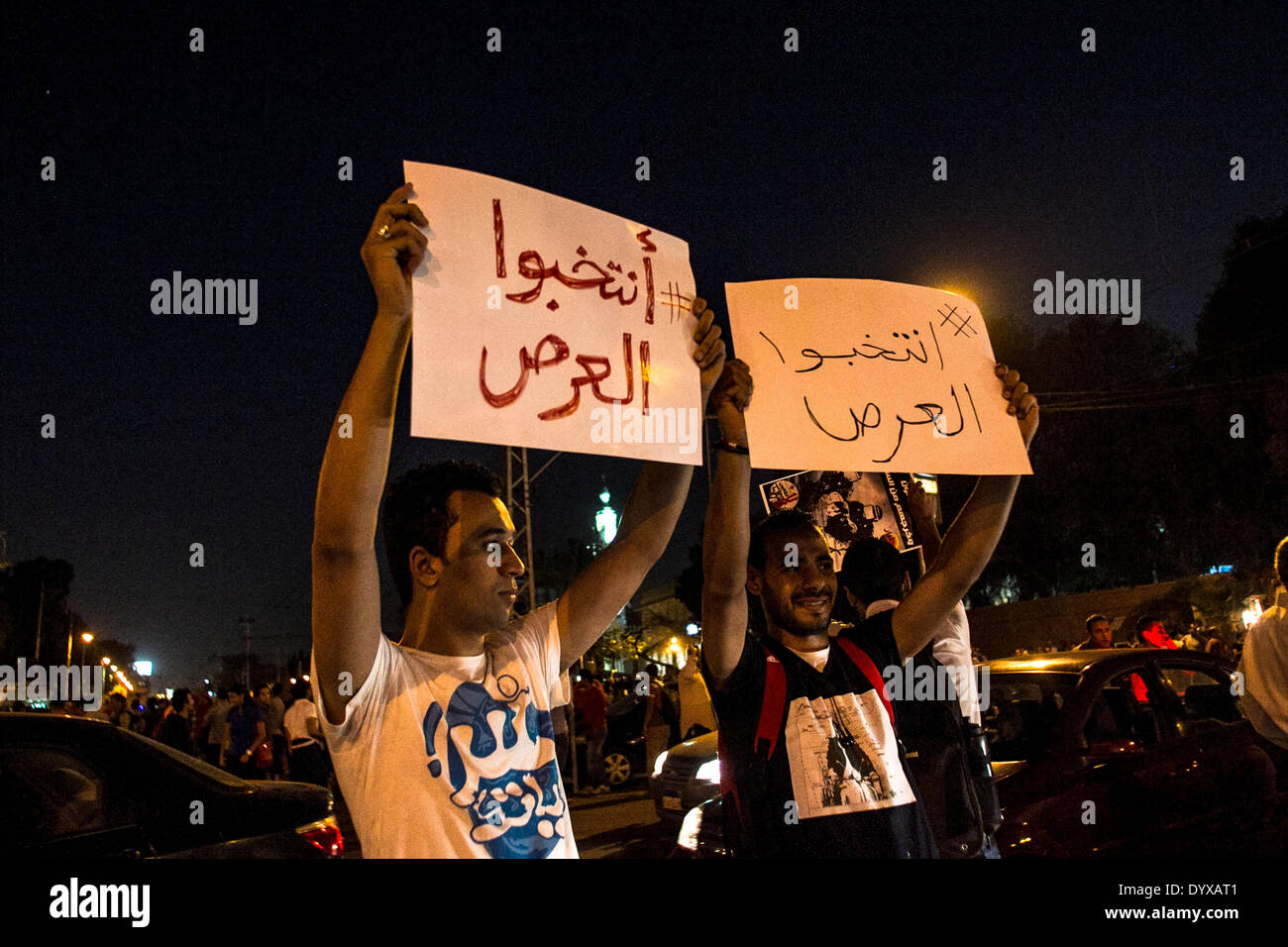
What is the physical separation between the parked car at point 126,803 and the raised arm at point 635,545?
205 cm

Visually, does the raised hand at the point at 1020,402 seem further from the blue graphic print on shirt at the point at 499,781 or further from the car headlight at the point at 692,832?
the car headlight at the point at 692,832

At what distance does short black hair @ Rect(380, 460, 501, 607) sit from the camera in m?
2.04

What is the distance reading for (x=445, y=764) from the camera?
5.83 ft

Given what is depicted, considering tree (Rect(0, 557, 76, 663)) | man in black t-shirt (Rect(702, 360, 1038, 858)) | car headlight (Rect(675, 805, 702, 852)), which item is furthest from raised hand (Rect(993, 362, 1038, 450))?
tree (Rect(0, 557, 76, 663))

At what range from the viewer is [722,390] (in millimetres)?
2451

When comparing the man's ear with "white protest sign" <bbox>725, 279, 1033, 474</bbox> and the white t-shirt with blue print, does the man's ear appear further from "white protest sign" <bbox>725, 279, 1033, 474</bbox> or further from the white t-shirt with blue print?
"white protest sign" <bbox>725, 279, 1033, 474</bbox>

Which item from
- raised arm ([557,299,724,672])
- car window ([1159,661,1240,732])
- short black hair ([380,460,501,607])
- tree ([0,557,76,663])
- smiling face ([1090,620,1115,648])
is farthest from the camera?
tree ([0,557,76,663])

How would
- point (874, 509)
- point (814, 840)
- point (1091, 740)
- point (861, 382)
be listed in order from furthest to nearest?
point (874, 509), point (1091, 740), point (861, 382), point (814, 840)

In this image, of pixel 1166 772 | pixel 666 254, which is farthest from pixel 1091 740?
pixel 666 254

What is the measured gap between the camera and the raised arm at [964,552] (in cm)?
273

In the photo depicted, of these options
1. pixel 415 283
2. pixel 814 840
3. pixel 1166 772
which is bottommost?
pixel 1166 772

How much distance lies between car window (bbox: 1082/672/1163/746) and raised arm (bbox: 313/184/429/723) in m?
4.56
